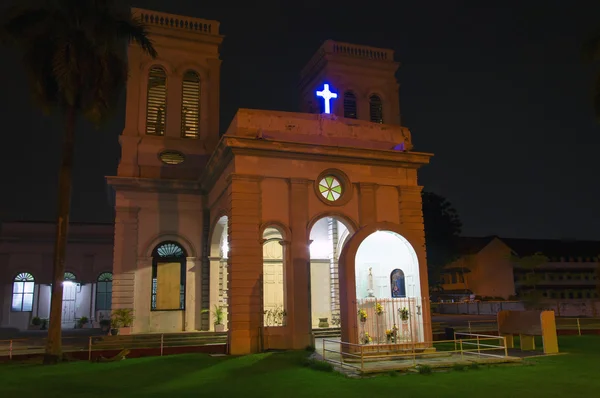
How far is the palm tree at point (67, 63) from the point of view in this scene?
1766cm

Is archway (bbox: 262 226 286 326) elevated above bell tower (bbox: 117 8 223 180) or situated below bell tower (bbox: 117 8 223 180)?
below

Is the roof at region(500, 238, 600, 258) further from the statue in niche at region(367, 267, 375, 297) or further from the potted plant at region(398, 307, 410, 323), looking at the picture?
the potted plant at region(398, 307, 410, 323)

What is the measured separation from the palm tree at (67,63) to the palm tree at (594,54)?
55.5 feet

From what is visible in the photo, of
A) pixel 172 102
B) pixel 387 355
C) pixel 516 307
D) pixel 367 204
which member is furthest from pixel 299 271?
pixel 516 307

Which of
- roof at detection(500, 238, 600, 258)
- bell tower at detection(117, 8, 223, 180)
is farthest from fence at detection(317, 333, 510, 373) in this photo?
roof at detection(500, 238, 600, 258)

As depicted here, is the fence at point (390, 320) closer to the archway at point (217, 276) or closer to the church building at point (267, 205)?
the church building at point (267, 205)

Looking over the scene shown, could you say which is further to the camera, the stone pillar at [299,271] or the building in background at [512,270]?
the building in background at [512,270]

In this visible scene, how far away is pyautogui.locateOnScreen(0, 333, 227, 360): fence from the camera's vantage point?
18609mm

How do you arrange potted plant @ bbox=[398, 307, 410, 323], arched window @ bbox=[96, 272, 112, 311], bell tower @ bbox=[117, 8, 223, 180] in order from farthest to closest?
arched window @ bbox=[96, 272, 112, 311] < bell tower @ bbox=[117, 8, 223, 180] < potted plant @ bbox=[398, 307, 410, 323]

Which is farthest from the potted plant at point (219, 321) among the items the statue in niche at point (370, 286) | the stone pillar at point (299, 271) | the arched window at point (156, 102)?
the arched window at point (156, 102)

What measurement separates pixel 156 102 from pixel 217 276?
964 cm

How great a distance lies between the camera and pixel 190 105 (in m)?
27.8

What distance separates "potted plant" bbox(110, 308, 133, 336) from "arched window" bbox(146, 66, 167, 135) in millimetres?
9174

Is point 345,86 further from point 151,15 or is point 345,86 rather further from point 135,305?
point 135,305
